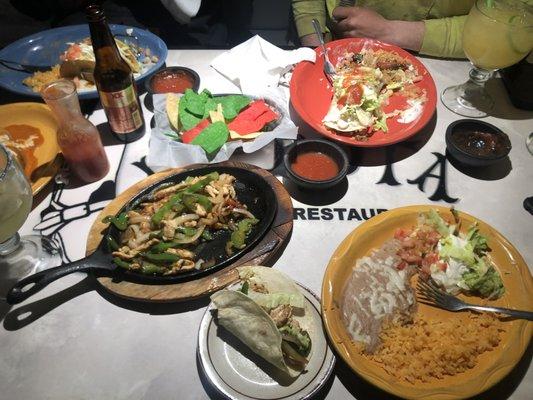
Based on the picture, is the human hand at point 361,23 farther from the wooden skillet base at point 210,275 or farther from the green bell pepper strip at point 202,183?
the green bell pepper strip at point 202,183

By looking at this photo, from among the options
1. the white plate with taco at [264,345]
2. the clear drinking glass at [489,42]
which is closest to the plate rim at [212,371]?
the white plate with taco at [264,345]

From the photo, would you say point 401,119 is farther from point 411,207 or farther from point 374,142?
point 411,207

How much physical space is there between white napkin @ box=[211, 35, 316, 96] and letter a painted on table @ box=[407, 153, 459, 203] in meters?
0.89

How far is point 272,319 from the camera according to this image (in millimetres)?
1135

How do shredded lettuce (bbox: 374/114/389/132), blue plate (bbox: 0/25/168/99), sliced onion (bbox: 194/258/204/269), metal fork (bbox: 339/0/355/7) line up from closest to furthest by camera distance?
1. sliced onion (bbox: 194/258/204/269)
2. shredded lettuce (bbox: 374/114/389/132)
3. blue plate (bbox: 0/25/168/99)
4. metal fork (bbox: 339/0/355/7)

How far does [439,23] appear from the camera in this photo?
94.3 inches

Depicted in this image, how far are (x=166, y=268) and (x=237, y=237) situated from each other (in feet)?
0.92

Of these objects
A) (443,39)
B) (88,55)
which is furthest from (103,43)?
(443,39)

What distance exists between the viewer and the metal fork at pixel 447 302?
47.0 inches

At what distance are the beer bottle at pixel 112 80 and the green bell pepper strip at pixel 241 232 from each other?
2.59 feet

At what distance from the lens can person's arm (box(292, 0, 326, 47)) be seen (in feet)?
8.95

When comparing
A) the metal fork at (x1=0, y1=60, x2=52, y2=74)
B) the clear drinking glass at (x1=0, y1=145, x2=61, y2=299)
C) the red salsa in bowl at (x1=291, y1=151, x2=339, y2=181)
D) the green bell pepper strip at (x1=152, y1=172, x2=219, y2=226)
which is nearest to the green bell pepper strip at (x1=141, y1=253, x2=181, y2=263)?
the green bell pepper strip at (x1=152, y1=172, x2=219, y2=226)

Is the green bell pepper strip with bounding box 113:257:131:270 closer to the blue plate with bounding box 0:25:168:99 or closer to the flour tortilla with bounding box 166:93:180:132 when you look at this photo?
the flour tortilla with bounding box 166:93:180:132

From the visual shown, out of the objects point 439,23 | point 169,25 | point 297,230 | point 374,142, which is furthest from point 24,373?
point 169,25
